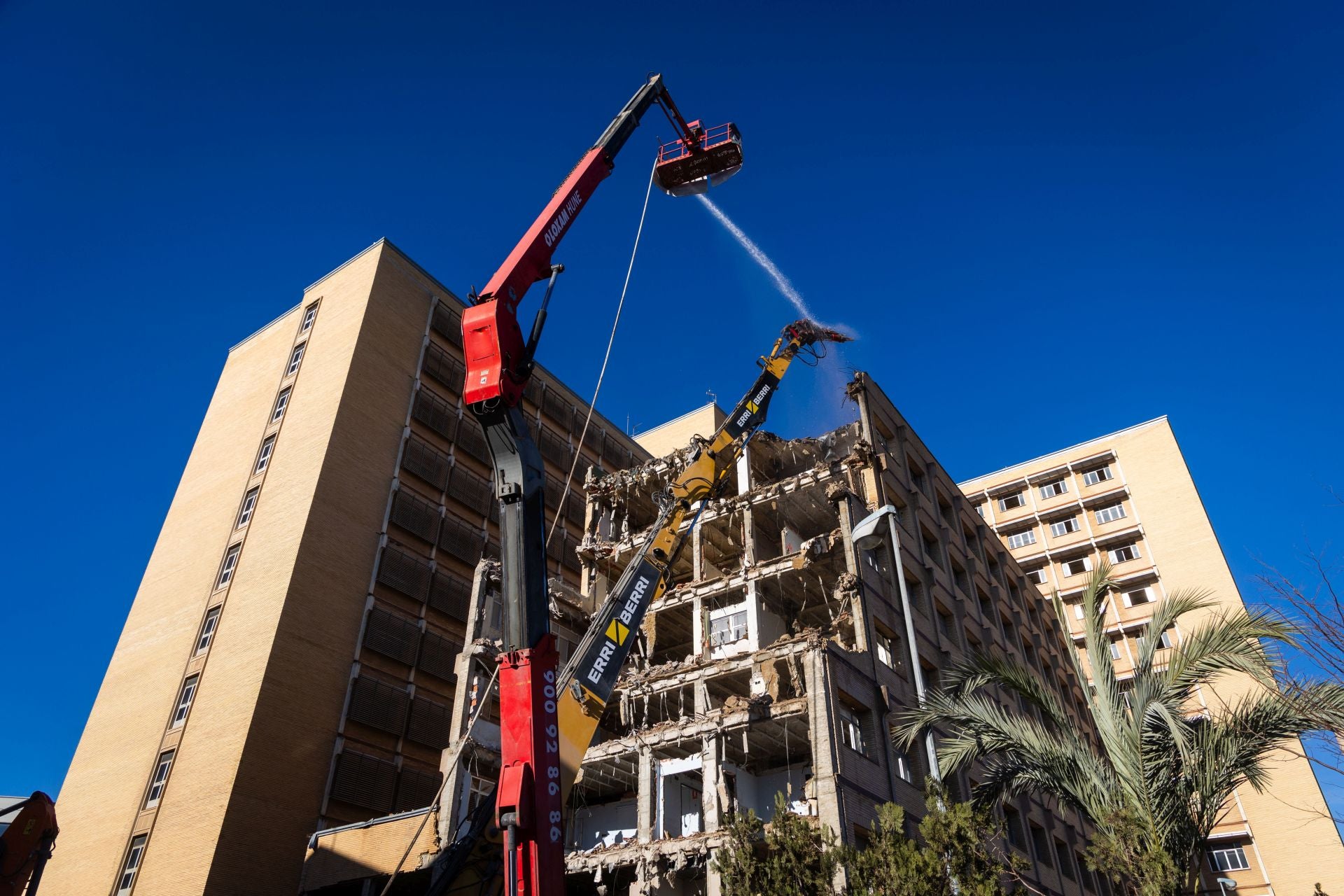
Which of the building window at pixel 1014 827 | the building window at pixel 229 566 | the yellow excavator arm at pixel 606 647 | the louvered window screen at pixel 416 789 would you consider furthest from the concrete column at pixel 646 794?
the building window at pixel 229 566

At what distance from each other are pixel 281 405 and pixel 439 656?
15.4m

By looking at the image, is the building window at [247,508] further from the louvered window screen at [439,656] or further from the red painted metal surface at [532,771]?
the red painted metal surface at [532,771]

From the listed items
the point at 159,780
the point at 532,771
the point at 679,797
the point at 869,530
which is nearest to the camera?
the point at 532,771

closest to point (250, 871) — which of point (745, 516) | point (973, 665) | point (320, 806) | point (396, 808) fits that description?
point (320, 806)

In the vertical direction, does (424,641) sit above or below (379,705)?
above

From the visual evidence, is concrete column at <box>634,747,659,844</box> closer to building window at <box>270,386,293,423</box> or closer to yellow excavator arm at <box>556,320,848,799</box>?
yellow excavator arm at <box>556,320,848,799</box>

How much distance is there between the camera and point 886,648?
125ft

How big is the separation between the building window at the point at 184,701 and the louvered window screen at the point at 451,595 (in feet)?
34.2

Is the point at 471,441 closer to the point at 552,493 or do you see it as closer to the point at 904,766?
the point at 552,493

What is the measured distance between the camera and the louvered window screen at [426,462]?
47.7m

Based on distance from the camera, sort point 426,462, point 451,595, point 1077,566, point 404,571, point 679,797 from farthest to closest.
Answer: point 1077,566 → point 426,462 → point 451,595 → point 404,571 → point 679,797

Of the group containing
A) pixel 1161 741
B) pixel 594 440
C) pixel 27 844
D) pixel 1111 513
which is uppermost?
pixel 1111 513

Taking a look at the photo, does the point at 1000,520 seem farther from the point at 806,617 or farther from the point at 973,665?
the point at 973,665

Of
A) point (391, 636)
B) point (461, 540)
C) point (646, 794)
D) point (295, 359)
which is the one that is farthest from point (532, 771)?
point (295, 359)
